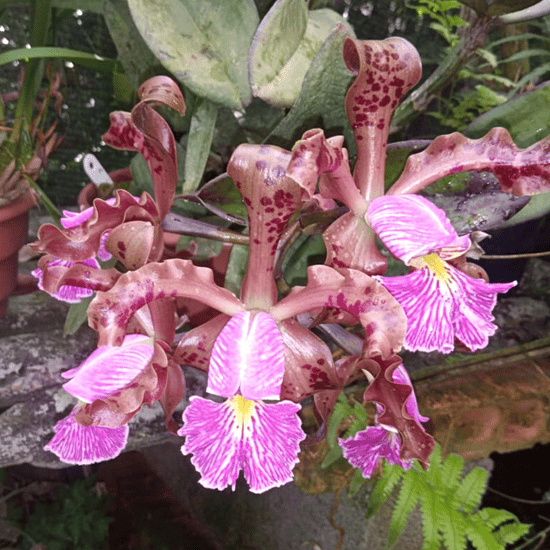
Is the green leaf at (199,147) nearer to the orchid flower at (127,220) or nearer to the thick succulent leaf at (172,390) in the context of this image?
the orchid flower at (127,220)

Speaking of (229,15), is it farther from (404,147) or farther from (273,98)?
(404,147)

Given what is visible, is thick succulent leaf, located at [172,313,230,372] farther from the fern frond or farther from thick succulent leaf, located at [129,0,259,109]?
the fern frond

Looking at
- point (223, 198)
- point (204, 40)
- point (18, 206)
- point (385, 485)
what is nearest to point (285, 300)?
point (223, 198)

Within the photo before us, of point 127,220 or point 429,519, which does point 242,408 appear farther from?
point 429,519

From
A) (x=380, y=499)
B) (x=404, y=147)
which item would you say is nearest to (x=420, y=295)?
(x=404, y=147)

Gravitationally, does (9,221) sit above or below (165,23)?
below

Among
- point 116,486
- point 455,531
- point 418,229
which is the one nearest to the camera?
point 418,229

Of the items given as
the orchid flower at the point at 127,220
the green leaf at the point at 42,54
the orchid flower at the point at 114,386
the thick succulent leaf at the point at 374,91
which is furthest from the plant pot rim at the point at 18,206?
the thick succulent leaf at the point at 374,91
